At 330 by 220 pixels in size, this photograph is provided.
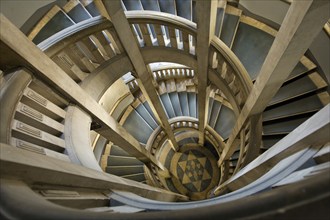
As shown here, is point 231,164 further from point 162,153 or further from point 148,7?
point 148,7

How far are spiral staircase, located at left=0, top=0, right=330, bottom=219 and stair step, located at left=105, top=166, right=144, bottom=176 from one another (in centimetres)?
8

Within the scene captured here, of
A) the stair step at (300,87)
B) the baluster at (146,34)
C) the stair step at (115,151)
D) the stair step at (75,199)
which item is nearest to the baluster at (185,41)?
the baluster at (146,34)

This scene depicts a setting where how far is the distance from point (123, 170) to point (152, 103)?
115 inches

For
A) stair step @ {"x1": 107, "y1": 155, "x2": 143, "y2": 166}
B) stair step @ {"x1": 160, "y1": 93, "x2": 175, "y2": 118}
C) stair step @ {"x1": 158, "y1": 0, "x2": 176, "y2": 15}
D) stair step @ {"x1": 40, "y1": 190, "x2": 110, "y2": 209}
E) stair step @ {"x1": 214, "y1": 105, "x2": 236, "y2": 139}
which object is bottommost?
stair step @ {"x1": 40, "y1": 190, "x2": 110, "y2": 209}

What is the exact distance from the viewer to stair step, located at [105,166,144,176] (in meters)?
6.40

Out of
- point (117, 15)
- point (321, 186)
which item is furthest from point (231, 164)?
point (321, 186)

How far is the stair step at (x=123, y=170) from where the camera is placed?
640 cm

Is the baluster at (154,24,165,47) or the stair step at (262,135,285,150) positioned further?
the stair step at (262,135,285,150)

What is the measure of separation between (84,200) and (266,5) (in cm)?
400

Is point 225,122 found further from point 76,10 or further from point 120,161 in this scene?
point 76,10

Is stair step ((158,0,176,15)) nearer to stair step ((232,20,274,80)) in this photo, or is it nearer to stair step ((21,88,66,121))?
stair step ((232,20,274,80))

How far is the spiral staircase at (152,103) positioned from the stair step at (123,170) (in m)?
0.08

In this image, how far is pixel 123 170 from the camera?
6906 mm

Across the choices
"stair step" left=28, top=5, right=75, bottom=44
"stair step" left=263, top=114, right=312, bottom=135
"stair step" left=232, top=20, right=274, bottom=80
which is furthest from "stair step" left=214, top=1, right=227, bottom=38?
"stair step" left=28, top=5, right=75, bottom=44
